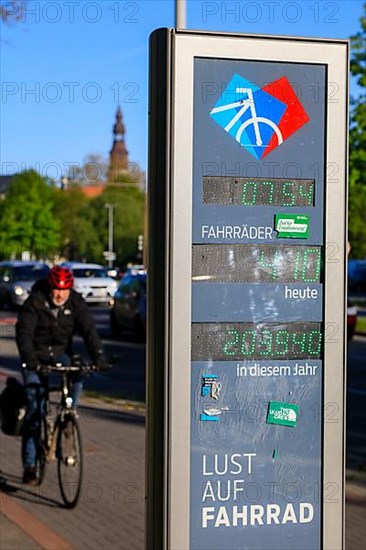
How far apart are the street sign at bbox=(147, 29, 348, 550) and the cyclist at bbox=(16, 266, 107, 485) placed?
4.01 meters

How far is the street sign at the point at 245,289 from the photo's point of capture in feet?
13.4

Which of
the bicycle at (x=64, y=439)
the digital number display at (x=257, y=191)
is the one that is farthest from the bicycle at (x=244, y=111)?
the bicycle at (x=64, y=439)

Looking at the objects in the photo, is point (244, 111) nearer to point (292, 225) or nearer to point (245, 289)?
point (292, 225)

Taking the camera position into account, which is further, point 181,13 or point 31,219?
point 31,219

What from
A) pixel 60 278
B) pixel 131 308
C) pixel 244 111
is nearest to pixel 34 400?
pixel 60 278

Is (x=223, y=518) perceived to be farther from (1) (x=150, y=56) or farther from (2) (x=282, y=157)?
(1) (x=150, y=56)

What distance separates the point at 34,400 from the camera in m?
8.20

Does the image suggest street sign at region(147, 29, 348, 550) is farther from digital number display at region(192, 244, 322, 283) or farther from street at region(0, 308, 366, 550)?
street at region(0, 308, 366, 550)

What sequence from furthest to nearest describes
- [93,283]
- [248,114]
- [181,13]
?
1. [93,283]
2. [181,13]
3. [248,114]

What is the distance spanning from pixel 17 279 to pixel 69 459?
104 feet

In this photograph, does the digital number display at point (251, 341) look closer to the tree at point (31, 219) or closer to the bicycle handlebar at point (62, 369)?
the bicycle handlebar at point (62, 369)

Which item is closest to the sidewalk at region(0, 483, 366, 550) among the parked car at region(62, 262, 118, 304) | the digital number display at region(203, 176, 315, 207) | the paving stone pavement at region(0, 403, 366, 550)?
the paving stone pavement at region(0, 403, 366, 550)

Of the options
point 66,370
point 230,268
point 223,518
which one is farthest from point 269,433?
point 66,370

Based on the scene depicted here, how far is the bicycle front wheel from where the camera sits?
7848 mm
